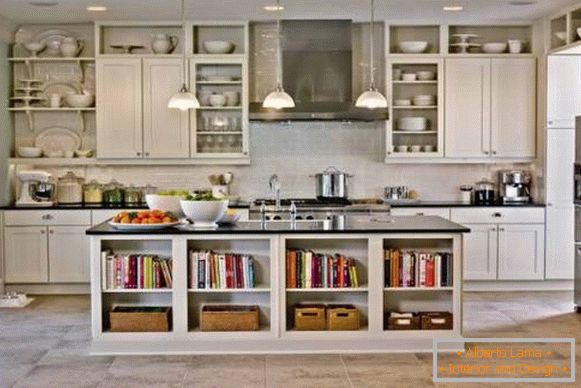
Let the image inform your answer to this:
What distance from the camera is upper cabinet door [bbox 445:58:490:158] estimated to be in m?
8.31

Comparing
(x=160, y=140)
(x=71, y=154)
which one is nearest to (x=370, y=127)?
(x=160, y=140)

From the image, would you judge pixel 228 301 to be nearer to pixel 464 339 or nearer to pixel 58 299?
pixel 464 339

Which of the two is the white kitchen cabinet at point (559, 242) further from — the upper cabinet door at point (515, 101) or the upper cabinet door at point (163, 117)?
the upper cabinet door at point (163, 117)

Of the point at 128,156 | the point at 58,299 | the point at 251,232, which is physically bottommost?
the point at 58,299

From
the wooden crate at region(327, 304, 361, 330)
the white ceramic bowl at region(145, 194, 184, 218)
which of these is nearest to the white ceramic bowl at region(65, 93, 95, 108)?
the white ceramic bowl at region(145, 194, 184, 218)

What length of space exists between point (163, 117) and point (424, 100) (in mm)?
2604

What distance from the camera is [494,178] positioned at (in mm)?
8672

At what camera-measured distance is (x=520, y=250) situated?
8.16 m

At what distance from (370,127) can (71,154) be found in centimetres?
303

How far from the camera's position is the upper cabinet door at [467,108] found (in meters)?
8.31

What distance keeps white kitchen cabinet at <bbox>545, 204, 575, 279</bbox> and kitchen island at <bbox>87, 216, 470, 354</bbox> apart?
2821mm

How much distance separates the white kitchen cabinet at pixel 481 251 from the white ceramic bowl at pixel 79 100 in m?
3.94

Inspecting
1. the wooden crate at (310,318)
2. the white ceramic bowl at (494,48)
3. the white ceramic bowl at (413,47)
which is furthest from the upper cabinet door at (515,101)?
the wooden crate at (310,318)

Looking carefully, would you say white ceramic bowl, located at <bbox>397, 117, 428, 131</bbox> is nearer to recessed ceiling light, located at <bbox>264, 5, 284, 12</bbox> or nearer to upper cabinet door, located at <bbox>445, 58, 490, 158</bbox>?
upper cabinet door, located at <bbox>445, 58, 490, 158</bbox>
